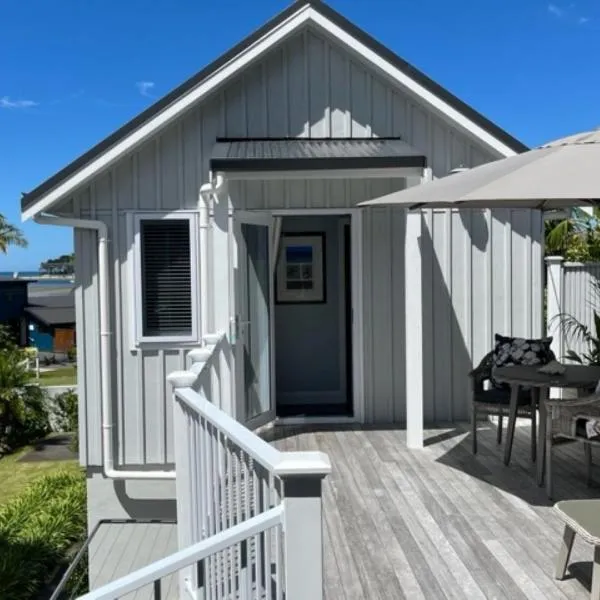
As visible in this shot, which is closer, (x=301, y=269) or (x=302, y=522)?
(x=302, y=522)

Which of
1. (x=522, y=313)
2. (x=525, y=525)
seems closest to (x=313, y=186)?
(x=522, y=313)

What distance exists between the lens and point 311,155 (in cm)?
601

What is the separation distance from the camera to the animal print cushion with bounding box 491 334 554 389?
5.59 meters

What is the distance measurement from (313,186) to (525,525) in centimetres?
401

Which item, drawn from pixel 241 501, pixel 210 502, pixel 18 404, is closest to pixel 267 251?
pixel 210 502

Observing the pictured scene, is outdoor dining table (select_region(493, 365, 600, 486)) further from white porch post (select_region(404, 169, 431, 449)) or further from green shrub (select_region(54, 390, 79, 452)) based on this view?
green shrub (select_region(54, 390, 79, 452))

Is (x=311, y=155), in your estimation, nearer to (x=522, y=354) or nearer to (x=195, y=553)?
(x=522, y=354)

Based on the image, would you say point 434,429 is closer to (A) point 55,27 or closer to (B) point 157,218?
(B) point 157,218

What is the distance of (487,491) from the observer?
4738mm

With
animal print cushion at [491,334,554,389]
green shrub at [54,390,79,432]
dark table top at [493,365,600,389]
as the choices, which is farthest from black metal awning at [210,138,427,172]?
green shrub at [54,390,79,432]

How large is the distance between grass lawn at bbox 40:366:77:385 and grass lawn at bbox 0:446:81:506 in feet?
32.7

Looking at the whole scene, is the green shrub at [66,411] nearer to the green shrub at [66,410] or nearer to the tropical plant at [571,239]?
the green shrub at [66,410]

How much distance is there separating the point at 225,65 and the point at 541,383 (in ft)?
13.5

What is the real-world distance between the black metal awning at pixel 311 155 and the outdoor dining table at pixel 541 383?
2055 millimetres
